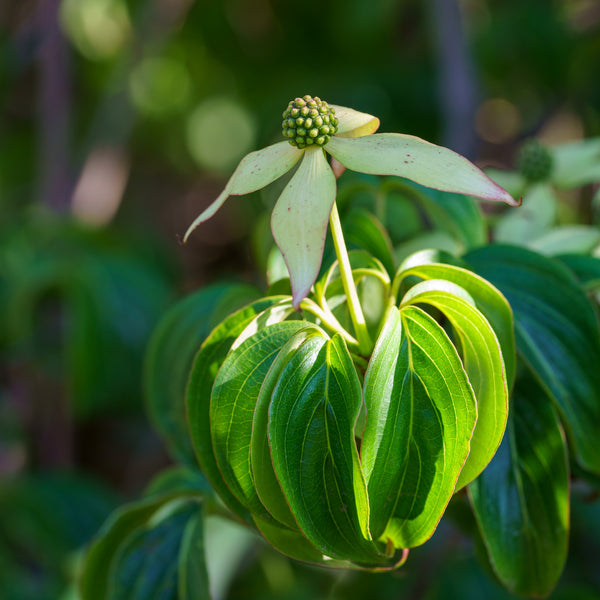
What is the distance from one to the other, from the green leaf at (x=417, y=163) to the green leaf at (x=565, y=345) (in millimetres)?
145

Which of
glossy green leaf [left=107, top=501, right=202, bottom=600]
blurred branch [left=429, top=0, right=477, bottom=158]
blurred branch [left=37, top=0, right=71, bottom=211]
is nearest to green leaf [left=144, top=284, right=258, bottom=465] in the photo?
glossy green leaf [left=107, top=501, right=202, bottom=600]

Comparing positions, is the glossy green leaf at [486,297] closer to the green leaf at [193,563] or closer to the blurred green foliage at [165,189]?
the blurred green foliage at [165,189]

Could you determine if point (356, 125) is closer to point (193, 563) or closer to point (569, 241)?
point (569, 241)

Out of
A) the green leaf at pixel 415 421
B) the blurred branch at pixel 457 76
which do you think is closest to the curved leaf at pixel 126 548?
the green leaf at pixel 415 421

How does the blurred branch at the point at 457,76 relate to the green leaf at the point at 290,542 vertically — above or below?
above

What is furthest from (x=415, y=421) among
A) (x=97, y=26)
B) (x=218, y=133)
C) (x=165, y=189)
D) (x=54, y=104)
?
(x=165, y=189)

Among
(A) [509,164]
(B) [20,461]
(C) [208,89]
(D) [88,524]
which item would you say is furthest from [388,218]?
(C) [208,89]

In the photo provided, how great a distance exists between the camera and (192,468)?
559 millimetres

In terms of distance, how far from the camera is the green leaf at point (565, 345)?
0.41m

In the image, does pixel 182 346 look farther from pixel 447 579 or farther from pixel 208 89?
pixel 208 89

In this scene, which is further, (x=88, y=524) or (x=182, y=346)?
(x=88, y=524)

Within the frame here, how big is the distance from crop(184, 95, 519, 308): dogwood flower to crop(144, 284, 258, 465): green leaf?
24cm

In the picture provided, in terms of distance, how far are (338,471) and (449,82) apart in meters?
0.96

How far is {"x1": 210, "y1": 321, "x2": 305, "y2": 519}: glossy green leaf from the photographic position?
0.34m
